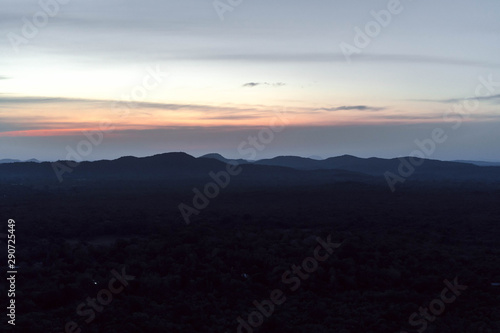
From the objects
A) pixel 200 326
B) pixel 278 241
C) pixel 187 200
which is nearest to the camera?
pixel 200 326

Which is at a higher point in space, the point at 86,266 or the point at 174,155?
the point at 174,155

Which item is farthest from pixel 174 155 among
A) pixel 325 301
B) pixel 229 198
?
pixel 325 301

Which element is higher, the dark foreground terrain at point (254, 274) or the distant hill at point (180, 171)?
the distant hill at point (180, 171)

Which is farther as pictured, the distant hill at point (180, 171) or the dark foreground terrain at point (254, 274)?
the distant hill at point (180, 171)

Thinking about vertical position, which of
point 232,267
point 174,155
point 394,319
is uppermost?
point 174,155

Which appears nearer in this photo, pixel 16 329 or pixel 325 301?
pixel 16 329

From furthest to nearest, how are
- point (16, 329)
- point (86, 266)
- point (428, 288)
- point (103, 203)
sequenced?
point (103, 203), point (86, 266), point (428, 288), point (16, 329)

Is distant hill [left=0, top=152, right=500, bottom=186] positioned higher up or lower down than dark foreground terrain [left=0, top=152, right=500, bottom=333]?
higher up

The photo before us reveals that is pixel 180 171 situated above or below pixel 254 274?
above

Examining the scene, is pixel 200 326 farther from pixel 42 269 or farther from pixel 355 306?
pixel 42 269

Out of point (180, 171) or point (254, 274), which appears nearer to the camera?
point (254, 274)

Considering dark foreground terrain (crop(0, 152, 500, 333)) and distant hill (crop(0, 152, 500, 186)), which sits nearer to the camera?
dark foreground terrain (crop(0, 152, 500, 333))
